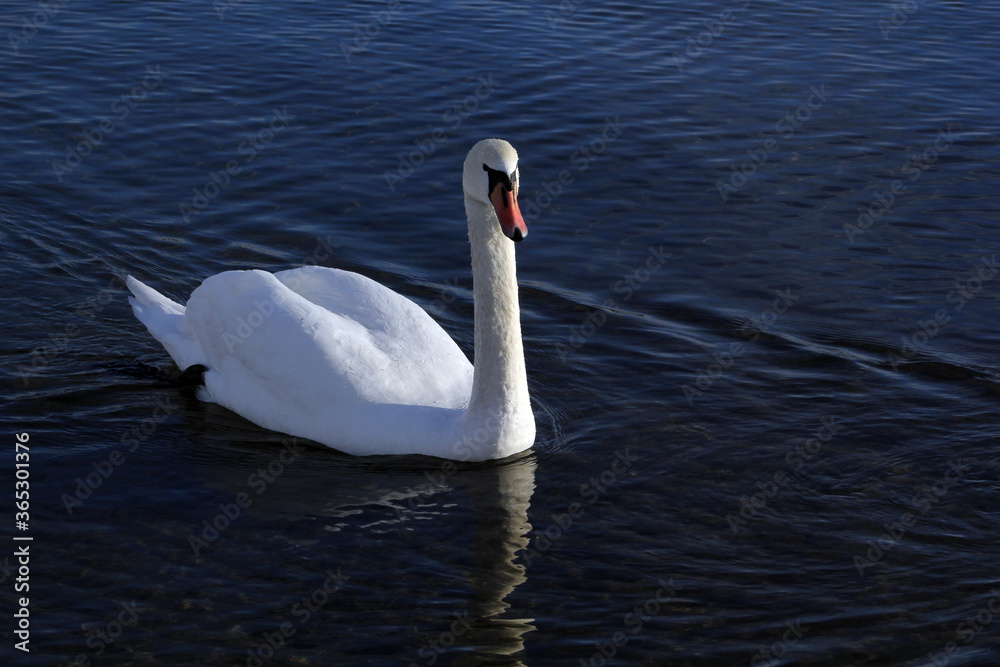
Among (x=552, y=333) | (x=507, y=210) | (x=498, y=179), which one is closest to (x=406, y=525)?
(x=507, y=210)

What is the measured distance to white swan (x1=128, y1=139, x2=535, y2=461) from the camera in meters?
8.57

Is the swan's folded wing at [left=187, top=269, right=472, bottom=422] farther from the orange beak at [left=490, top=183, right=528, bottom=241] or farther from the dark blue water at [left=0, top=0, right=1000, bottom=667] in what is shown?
the orange beak at [left=490, top=183, right=528, bottom=241]

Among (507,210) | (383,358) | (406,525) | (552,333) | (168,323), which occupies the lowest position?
(406,525)

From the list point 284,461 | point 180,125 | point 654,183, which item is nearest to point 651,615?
point 284,461

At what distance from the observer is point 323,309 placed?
9281 millimetres

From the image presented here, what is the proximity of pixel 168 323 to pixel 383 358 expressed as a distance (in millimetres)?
2245

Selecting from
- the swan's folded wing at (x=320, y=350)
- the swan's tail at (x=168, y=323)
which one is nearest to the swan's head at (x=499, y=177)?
the swan's folded wing at (x=320, y=350)

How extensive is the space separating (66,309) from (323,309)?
3.03 m

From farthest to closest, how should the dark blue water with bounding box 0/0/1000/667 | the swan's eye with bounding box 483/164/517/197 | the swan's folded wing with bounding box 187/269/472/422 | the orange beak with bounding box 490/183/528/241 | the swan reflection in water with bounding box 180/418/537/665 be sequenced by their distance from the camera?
the swan's folded wing with bounding box 187/269/472/422 < the swan's eye with bounding box 483/164/517/197 < the orange beak with bounding box 490/183/528/241 < the dark blue water with bounding box 0/0/1000/667 < the swan reflection in water with bounding box 180/418/537/665

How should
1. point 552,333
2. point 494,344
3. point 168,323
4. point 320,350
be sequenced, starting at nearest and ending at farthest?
point 494,344
point 320,350
point 168,323
point 552,333

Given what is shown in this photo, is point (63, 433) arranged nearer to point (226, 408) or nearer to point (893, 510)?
point (226, 408)

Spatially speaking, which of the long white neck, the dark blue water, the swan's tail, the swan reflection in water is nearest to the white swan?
the long white neck

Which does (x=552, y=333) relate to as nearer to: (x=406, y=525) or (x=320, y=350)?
(x=320, y=350)

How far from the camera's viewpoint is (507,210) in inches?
319
